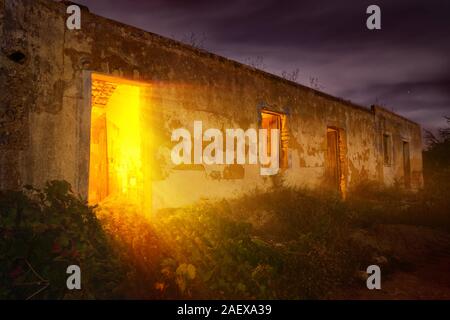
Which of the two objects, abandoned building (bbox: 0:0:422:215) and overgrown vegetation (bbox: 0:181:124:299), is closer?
overgrown vegetation (bbox: 0:181:124:299)

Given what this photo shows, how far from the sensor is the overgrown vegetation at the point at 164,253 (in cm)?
322

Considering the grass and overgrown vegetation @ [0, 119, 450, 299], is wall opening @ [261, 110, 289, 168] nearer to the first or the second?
overgrown vegetation @ [0, 119, 450, 299]

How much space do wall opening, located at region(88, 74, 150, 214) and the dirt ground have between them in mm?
3682

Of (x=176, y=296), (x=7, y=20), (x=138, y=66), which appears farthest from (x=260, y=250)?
(x=7, y=20)

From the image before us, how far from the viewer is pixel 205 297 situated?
11.5 ft

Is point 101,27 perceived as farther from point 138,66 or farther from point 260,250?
point 260,250

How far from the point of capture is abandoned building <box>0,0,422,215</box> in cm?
421

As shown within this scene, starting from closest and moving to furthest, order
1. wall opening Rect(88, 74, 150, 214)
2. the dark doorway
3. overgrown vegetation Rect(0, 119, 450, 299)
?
overgrown vegetation Rect(0, 119, 450, 299), wall opening Rect(88, 74, 150, 214), the dark doorway

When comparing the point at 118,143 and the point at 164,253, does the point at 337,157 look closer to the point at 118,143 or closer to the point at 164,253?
the point at 118,143

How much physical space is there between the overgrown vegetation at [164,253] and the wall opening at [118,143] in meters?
0.50

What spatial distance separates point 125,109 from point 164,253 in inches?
130

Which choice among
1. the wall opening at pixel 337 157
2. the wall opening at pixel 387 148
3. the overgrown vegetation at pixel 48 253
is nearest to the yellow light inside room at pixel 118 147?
the overgrown vegetation at pixel 48 253

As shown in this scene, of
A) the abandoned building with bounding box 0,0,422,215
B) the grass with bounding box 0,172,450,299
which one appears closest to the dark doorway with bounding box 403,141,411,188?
the abandoned building with bounding box 0,0,422,215
